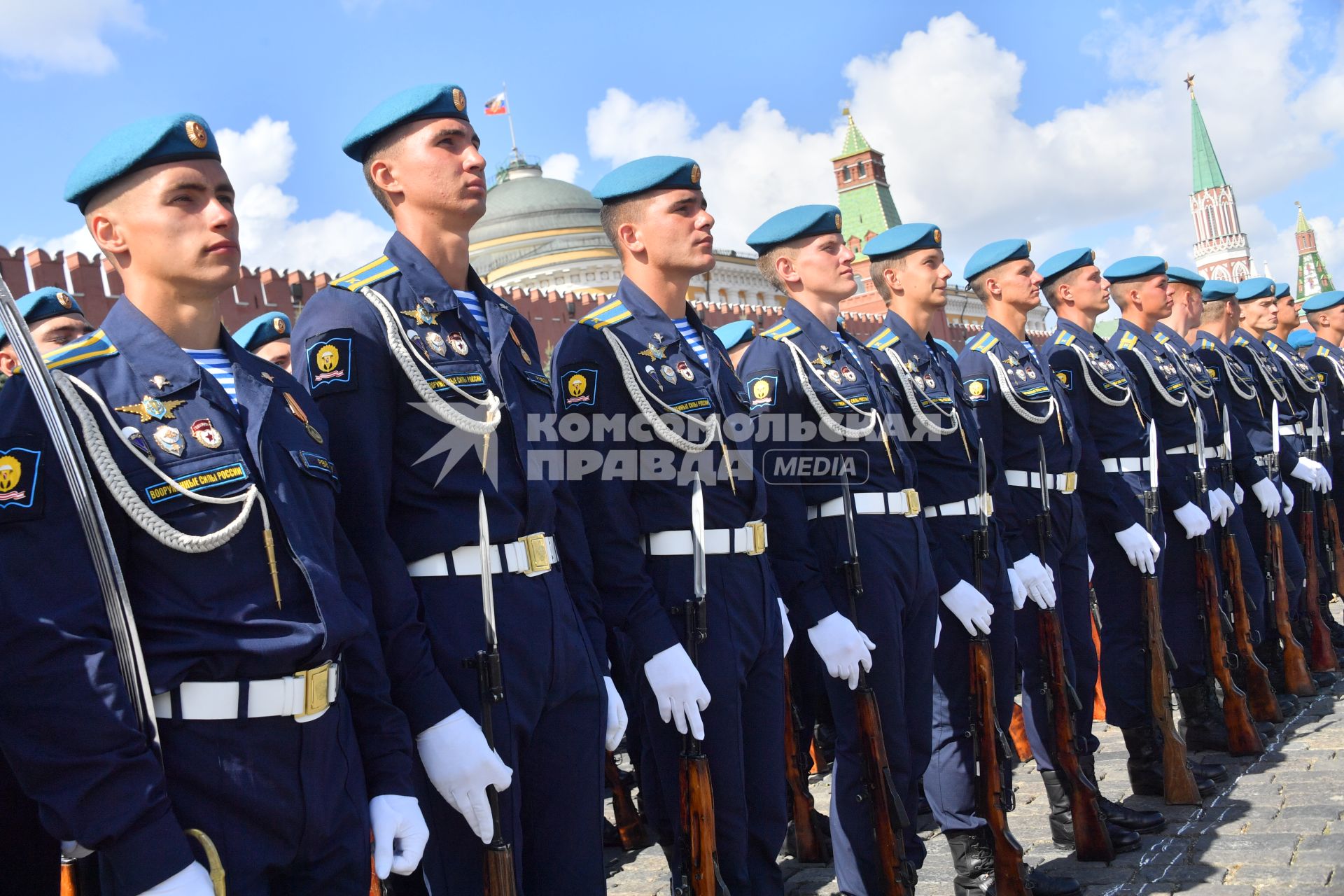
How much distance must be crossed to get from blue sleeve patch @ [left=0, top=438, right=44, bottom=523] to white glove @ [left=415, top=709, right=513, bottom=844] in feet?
2.77

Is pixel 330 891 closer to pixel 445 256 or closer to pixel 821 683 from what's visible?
pixel 445 256

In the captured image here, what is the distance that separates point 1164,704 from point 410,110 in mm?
3660

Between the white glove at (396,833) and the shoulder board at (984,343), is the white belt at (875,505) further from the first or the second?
the white glove at (396,833)

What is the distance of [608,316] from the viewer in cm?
332

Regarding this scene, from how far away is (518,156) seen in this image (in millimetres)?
56406

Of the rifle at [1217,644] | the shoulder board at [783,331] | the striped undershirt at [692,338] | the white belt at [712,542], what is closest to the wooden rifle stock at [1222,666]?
the rifle at [1217,644]

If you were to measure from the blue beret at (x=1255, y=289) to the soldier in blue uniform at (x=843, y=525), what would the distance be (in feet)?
17.6

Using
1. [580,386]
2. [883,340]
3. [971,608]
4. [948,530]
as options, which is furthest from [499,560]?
[883,340]

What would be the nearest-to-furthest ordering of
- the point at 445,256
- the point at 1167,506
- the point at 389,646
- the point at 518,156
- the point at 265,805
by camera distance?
the point at 265,805
the point at 389,646
the point at 445,256
the point at 1167,506
the point at 518,156

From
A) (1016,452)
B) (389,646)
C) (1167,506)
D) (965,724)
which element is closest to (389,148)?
(389,646)

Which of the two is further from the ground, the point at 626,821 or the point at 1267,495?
the point at 1267,495

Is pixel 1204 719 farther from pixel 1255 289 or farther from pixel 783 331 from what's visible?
pixel 1255 289

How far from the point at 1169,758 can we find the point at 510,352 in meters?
3.27

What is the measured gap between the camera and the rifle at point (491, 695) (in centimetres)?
232
